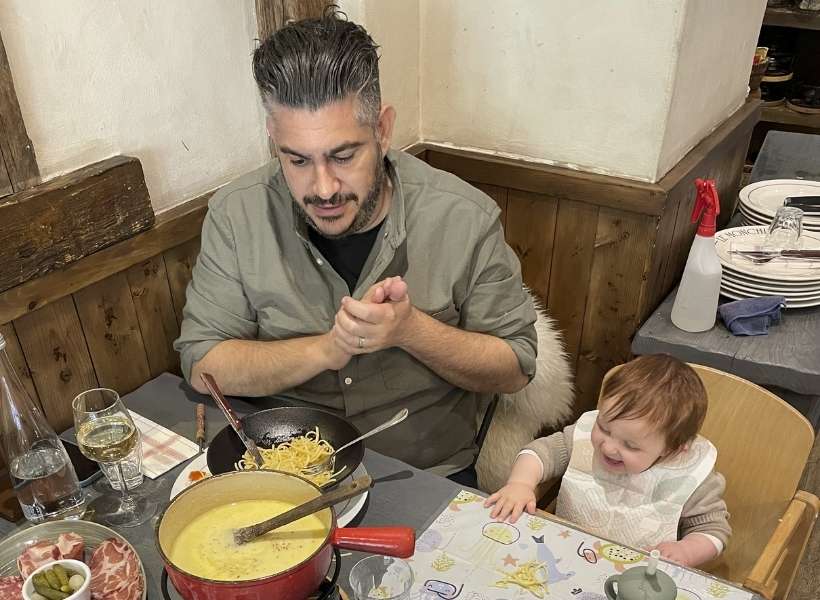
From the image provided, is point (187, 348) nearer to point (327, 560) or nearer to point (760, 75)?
point (327, 560)

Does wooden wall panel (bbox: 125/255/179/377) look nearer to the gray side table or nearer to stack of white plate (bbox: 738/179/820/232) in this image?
the gray side table

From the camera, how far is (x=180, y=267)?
5.66 ft

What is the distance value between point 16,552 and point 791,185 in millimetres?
2497

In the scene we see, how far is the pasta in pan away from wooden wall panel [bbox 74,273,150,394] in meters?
0.51

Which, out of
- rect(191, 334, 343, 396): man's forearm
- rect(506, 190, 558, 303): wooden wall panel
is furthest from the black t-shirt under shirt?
rect(506, 190, 558, 303): wooden wall panel

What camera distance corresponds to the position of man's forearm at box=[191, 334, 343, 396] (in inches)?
57.3

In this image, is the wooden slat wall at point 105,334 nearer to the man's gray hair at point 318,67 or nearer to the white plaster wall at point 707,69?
the man's gray hair at point 318,67

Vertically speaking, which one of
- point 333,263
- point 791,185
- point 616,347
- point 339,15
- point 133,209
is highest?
point 339,15

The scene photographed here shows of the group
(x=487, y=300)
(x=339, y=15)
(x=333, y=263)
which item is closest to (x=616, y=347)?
(x=487, y=300)

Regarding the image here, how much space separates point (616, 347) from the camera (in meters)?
2.22

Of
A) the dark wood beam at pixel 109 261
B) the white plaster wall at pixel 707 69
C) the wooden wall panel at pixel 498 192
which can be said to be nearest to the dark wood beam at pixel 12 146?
the dark wood beam at pixel 109 261

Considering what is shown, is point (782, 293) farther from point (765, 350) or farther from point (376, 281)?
point (376, 281)

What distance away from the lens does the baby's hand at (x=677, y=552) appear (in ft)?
4.27

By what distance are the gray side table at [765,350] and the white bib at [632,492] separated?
0.44m
